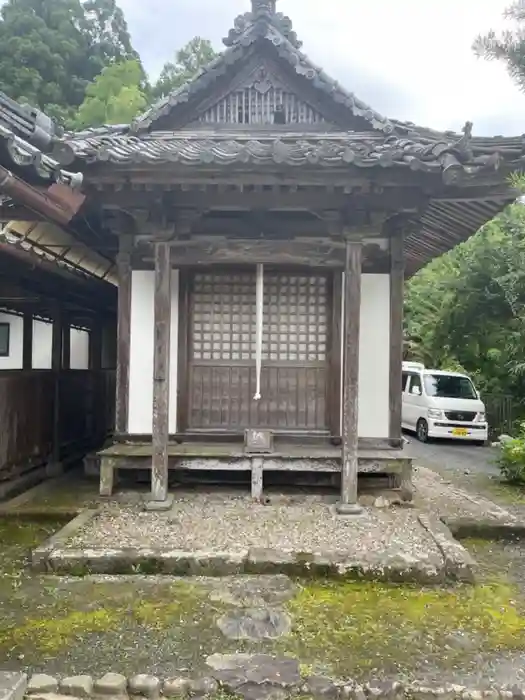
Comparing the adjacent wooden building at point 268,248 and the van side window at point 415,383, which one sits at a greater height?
the adjacent wooden building at point 268,248

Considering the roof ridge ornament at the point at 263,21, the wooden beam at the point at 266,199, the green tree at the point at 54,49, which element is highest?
the green tree at the point at 54,49

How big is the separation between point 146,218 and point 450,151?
3565 mm

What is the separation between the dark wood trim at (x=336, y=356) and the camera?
318 inches

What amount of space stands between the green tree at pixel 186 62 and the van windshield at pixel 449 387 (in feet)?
74.4

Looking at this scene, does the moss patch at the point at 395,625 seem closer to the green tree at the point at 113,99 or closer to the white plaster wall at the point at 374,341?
the white plaster wall at the point at 374,341

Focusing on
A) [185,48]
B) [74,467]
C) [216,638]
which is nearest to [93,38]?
[185,48]

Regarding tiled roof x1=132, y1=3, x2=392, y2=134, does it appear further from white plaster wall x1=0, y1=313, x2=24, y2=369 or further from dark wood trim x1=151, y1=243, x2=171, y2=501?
white plaster wall x1=0, y1=313, x2=24, y2=369

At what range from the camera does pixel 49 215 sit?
4.57m

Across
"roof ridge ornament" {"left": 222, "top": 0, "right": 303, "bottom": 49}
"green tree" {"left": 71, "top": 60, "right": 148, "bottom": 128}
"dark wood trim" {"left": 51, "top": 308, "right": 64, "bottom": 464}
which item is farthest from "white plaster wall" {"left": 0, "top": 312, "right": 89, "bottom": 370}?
"green tree" {"left": 71, "top": 60, "right": 148, "bottom": 128}

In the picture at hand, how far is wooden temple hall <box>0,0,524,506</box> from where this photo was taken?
6.42 metres

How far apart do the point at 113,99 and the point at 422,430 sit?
18.6m

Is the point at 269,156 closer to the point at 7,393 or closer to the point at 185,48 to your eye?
the point at 7,393

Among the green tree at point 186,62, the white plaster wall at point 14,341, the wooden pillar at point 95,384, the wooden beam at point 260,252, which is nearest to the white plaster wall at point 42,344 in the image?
the white plaster wall at point 14,341

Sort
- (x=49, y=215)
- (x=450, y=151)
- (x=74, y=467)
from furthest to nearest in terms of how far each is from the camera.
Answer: (x=74, y=467) → (x=450, y=151) → (x=49, y=215)
